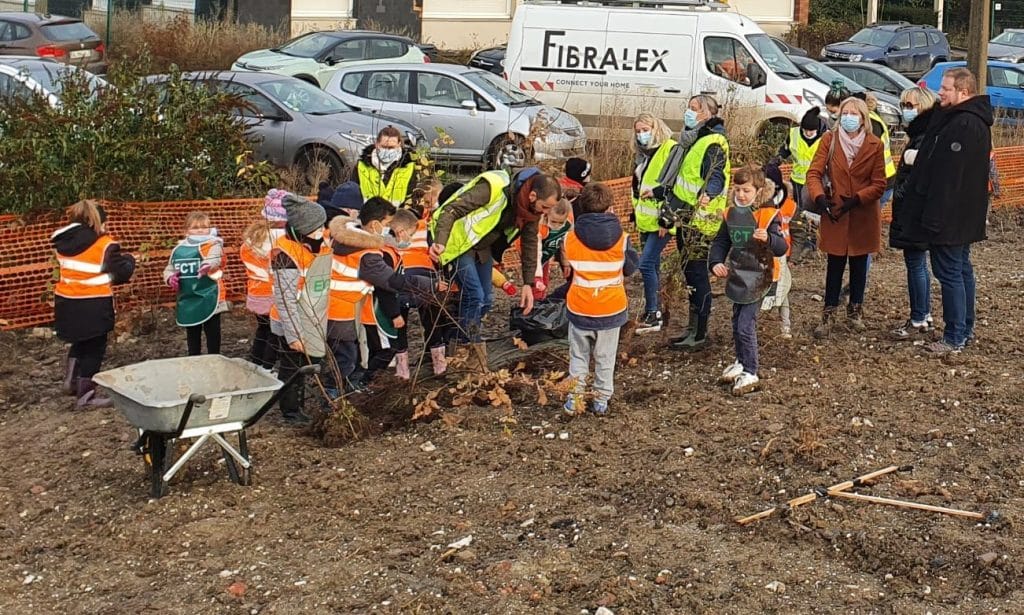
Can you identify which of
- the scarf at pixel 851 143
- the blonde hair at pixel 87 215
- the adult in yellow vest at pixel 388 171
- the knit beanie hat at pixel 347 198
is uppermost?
the scarf at pixel 851 143

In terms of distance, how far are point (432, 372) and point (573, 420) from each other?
1.10 metres

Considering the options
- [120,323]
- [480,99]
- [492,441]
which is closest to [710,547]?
[492,441]

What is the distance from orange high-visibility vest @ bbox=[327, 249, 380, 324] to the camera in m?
7.37

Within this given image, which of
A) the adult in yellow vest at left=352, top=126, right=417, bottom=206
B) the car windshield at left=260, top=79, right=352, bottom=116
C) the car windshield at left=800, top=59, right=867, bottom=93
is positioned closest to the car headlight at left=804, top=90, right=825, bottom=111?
the car windshield at left=800, top=59, right=867, bottom=93

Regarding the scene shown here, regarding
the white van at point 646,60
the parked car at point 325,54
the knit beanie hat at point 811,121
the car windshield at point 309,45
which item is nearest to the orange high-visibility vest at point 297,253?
the knit beanie hat at point 811,121

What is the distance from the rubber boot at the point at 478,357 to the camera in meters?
7.57

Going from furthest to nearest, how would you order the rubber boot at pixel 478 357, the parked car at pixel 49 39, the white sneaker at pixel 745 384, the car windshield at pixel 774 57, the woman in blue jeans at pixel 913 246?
the parked car at pixel 49 39, the car windshield at pixel 774 57, the woman in blue jeans at pixel 913 246, the white sneaker at pixel 745 384, the rubber boot at pixel 478 357

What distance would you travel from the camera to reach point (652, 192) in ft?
29.5

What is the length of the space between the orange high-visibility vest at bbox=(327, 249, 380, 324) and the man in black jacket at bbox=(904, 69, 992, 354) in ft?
11.7

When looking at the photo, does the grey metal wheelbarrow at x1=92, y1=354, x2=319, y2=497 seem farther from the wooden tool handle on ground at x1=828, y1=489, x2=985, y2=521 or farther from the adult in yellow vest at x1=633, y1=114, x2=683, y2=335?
the adult in yellow vest at x1=633, y1=114, x2=683, y2=335

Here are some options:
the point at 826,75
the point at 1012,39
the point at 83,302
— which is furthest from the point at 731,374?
the point at 1012,39

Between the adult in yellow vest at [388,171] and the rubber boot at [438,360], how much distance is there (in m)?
1.50

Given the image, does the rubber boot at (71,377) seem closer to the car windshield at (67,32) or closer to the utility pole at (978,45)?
the utility pole at (978,45)

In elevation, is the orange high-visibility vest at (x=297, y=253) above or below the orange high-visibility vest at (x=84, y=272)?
above
